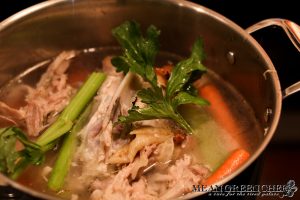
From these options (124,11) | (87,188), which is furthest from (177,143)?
(124,11)

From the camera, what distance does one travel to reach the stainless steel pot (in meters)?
1.71

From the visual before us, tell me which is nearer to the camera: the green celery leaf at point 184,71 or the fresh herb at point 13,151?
the fresh herb at point 13,151

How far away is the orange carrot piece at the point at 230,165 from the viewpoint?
4.69 feet

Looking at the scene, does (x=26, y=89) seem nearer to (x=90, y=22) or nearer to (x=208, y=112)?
(x=90, y=22)

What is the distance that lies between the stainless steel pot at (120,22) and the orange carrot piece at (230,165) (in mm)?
192

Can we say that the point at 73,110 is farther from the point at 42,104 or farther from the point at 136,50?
the point at 136,50

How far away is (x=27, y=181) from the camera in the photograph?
4.67 feet

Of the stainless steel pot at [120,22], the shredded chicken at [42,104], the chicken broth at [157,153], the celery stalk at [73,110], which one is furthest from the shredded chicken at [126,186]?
the stainless steel pot at [120,22]

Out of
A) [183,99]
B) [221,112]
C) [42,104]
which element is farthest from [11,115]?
[221,112]

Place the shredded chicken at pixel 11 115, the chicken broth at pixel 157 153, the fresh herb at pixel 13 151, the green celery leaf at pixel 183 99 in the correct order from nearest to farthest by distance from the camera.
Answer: the fresh herb at pixel 13 151 < the chicken broth at pixel 157 153 < the green celery leaf at pixel 183 99 < the shredded chicken at pixel 11 115

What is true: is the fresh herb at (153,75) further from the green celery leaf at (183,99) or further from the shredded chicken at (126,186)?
the shredded chicken at (126,186)

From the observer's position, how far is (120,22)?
74.8 inches

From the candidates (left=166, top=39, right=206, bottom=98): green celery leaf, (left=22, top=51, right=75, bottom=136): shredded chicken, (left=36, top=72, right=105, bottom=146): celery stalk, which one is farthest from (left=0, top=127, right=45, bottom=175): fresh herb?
(left=166, top=39, right=206, bottom=98): green celery leaf

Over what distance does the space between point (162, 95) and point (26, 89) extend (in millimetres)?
596
